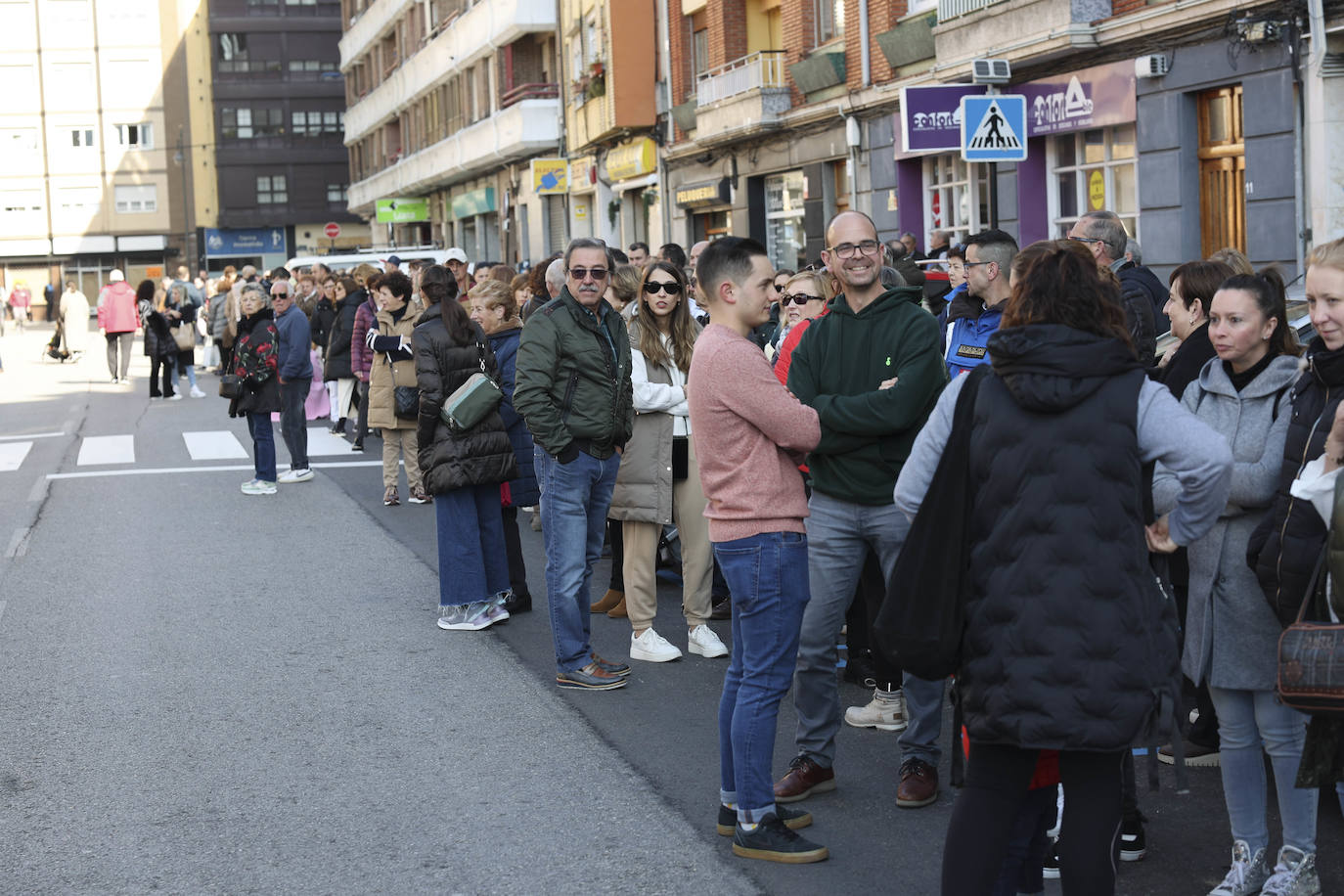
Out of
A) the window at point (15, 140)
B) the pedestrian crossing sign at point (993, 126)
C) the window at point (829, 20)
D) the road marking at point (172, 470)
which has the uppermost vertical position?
the window at point (15, 140)

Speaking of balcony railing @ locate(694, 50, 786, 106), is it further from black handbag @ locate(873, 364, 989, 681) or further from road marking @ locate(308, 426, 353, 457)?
black handbag @ locate(873, 364, 989, 681)

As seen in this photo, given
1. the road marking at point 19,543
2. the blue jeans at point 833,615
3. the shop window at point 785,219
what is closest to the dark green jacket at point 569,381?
the blue jeans at point 833,615

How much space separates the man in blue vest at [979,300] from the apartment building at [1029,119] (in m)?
7.32

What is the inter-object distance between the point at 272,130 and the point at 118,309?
53.3m

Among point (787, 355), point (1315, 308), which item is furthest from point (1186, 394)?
point (787, 355)

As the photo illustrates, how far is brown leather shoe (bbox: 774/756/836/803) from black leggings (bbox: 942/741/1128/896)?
164cm

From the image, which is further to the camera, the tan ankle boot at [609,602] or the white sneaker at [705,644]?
the tan ankle boot at [609,602]

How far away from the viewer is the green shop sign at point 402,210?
174 feet

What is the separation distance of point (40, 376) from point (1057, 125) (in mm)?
21875

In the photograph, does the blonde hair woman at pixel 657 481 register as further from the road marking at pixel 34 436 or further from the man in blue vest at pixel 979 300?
the road marking at pixel 34 436

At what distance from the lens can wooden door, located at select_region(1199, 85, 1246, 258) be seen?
52.4 feet

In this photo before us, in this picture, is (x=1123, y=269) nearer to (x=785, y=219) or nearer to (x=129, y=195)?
(x=785, y=219)

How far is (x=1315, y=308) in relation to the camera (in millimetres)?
4441

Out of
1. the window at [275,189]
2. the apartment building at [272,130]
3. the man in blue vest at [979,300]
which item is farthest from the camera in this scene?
the window at [275,189]
